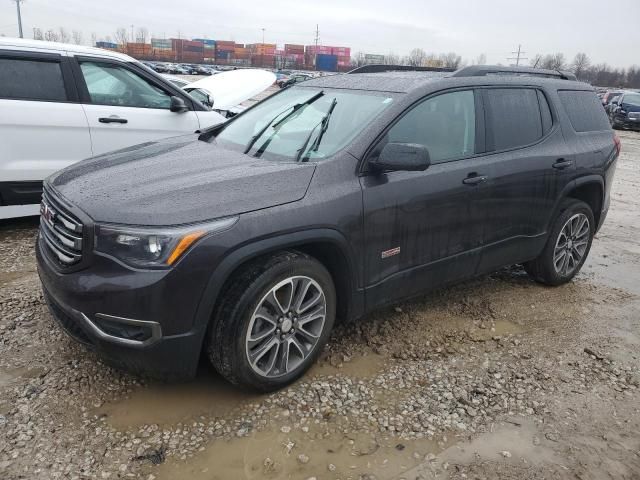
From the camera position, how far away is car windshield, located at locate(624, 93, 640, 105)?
2136 cm

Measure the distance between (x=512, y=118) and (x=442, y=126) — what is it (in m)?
0.77

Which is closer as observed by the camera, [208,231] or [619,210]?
[208,231]

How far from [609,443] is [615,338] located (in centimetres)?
135

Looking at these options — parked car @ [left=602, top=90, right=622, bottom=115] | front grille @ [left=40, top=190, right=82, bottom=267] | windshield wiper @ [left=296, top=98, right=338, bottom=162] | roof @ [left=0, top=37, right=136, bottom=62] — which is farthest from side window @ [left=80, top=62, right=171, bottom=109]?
parked car @ [left=602, top=90, right=622, bottom=115]

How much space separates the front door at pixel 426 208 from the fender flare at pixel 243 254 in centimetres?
33

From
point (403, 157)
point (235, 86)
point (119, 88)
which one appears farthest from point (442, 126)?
point (235, 86)

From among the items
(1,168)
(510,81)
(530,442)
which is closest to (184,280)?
(530,442)

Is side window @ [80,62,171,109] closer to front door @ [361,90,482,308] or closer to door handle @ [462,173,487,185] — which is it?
front door @ [361,90,482,308]

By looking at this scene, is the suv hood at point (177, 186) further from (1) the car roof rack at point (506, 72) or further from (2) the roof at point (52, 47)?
(2) the roof at point (52, 47)

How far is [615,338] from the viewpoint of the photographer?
384cm

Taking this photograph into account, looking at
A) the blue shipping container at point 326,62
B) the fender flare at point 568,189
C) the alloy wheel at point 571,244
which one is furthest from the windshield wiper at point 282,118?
the blue shipping container at point 326,62

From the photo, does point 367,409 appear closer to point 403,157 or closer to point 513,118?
point 403,157

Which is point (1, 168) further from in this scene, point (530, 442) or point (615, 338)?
point (615, 338)

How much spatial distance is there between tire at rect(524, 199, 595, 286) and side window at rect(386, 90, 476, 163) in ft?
4.28
